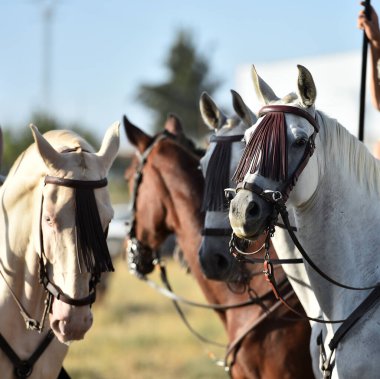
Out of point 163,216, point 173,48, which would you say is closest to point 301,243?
point 163,216

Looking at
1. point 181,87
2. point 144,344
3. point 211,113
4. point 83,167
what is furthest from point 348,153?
point 181,87

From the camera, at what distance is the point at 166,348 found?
12.7 meters

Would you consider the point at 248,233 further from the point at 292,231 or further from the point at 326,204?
the point at 326,204

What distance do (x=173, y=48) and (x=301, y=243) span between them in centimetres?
7062

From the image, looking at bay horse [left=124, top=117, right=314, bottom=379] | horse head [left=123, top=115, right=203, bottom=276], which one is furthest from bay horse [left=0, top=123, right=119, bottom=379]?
horse head [left=123, top=115, right=203, bottom=276]

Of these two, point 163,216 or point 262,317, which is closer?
point 262,317

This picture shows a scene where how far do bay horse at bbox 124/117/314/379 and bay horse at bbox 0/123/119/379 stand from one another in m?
1.58

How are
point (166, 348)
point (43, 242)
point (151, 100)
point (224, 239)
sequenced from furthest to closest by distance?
1. point (151, 100)
2. point (166, 348)
3. point (224, 239)
4. point (43, 242)

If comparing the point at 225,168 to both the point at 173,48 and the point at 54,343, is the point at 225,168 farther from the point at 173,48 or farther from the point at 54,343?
the point at 173,48

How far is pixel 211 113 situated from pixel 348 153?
1883mm

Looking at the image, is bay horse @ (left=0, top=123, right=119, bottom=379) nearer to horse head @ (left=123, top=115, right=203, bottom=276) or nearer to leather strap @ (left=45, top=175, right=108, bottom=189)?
leather strap @ (left=45, top=175, right=108, bottom=189)

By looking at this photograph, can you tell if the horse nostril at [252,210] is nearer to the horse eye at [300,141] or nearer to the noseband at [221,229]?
the horse eye at [300,141]

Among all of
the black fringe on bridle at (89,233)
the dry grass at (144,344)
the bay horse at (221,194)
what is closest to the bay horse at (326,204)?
the black fringe on bridle at (89,233)

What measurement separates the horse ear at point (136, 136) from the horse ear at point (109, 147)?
2.32 m
